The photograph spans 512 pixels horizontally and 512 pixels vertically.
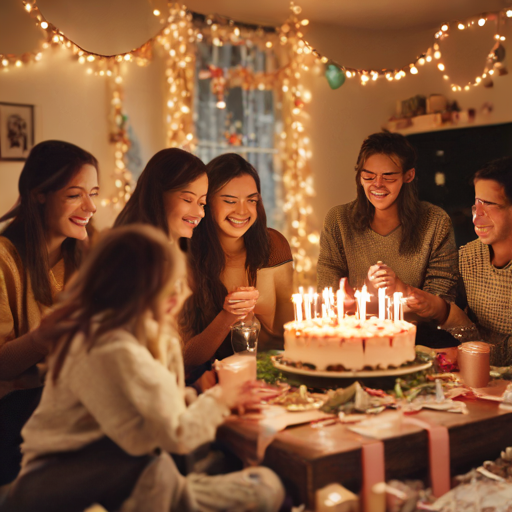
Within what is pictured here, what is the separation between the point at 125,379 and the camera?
112cm

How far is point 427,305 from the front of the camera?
7.22 ft

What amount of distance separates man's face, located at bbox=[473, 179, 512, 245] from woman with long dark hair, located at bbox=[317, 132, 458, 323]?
0.29m

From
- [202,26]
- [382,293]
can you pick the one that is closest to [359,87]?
[202,26]

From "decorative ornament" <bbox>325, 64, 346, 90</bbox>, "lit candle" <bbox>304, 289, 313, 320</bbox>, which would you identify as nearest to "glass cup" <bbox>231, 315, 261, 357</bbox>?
"lit candle" <bbox>304, 289, 313, 320</bbox>

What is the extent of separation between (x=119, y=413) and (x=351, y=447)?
0.50 metres

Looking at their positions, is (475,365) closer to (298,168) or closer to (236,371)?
(236,371)

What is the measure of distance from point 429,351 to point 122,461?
3.55 feet

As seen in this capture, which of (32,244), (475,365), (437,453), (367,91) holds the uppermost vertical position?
(367,91)

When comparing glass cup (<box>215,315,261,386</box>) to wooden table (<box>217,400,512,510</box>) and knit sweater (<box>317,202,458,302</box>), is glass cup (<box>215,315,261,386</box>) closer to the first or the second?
wooden table (<box>217,400,512,510</box>)

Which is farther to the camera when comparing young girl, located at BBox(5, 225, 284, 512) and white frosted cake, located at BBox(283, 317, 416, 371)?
white frosted cake, located at BBox(283, 317, 416, 371)

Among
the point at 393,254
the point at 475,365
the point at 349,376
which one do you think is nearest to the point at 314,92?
the point at 393,254

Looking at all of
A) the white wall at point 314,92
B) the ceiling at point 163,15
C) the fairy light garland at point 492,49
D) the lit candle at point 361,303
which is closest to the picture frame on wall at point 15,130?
the white wall at point 314,92

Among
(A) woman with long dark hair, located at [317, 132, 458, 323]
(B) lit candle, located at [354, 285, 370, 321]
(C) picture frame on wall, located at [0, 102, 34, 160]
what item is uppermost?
(C) picture frame on wall, located at [0, 102, 34, 160]

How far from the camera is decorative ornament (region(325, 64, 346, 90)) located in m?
4.54
